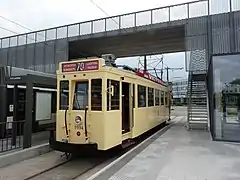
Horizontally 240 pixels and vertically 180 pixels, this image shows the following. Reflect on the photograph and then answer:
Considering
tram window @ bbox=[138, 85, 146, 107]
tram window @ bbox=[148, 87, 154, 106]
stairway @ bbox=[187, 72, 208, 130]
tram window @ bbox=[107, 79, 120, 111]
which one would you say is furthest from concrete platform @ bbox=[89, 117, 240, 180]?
stairway @ bbox=[187, 72, 208, 130]

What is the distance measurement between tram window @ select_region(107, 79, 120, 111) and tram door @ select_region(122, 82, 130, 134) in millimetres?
707

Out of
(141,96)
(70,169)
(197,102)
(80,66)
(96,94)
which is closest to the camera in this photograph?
(70,169)

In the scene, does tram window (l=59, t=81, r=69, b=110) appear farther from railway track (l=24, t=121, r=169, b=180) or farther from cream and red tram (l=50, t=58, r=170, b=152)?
railway track (l=24, t=121, r=169, b=180)

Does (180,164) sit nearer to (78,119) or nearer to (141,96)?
(78,119)

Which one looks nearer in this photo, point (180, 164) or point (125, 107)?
point (180, 164)

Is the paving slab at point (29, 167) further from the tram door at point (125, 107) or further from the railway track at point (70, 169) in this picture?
the tram door at point (125, 107)

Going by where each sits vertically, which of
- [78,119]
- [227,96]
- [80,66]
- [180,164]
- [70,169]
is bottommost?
[70,169]

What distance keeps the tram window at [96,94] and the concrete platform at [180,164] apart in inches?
64.9

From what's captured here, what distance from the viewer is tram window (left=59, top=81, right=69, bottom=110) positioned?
293 inches

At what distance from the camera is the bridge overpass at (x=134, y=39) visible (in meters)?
13.8

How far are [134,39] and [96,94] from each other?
41.8 feet

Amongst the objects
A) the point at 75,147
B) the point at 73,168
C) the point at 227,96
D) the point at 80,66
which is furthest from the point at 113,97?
the point at 227,96

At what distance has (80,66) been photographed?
23.9ft

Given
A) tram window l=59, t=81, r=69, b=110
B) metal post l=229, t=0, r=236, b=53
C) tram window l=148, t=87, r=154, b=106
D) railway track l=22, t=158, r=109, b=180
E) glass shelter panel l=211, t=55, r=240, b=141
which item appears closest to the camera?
railway track l=22, t=158, r=109, b=180
